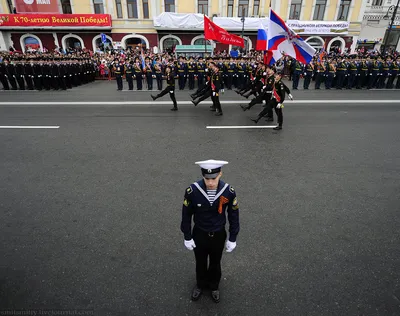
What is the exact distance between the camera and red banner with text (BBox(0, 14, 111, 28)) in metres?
23.9

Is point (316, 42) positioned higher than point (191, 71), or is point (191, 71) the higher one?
point (316, 42)

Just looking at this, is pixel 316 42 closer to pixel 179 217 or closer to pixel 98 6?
pixel 98 6

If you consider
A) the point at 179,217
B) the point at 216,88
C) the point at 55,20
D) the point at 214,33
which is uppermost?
the point at 55,20

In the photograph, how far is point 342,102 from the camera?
11.5 m

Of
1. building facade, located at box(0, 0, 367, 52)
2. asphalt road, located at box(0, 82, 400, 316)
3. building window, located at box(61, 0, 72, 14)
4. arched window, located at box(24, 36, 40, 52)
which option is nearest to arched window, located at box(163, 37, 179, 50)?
building facade, located at box(0, 0, 367, 52)

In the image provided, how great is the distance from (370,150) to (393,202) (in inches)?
100

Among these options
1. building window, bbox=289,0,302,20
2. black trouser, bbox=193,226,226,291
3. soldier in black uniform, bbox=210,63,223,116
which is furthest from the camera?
building window, bbox=289,0,302,20

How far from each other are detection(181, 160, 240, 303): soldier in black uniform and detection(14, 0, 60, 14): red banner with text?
30318 millimetres

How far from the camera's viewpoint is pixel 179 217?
379cm

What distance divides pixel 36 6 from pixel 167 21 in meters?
12.8

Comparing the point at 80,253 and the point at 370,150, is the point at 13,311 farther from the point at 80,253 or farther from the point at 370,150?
the point at 370,150

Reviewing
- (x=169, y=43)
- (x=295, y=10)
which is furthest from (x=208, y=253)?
(x=295, y=10)

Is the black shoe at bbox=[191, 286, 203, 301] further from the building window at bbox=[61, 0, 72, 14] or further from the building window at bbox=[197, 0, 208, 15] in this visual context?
the building window at bbox=[61, 0, 72, 14]

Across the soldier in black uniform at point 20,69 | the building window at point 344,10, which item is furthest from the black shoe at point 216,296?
the building window at point 344,10
